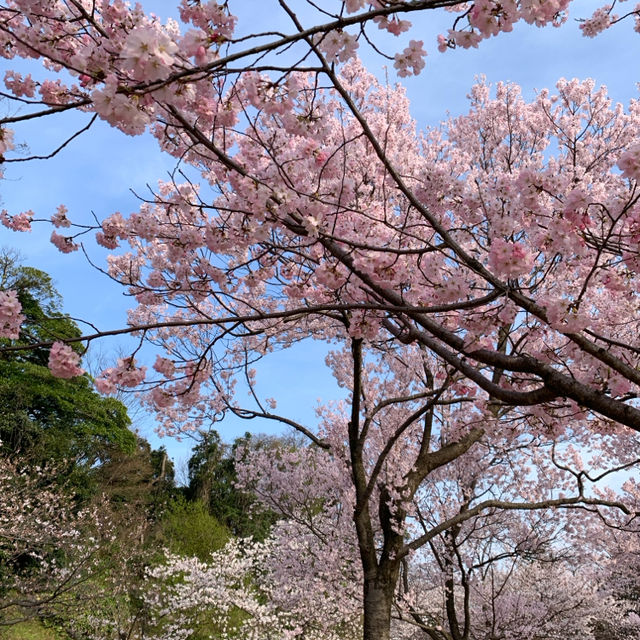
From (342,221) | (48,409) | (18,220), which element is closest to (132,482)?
(48,409)

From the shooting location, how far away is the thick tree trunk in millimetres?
5766

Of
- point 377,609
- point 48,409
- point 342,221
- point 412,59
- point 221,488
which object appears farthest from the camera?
point 221,488

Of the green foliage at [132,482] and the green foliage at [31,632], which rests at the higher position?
the green foliage at [132,482]

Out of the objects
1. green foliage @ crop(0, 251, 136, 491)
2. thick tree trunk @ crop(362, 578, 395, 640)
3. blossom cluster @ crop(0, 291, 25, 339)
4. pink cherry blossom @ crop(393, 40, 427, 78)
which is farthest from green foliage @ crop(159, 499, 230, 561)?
pink cherry blossom @ crop(393, 40, 427, 78)

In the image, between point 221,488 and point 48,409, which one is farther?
point 221,488

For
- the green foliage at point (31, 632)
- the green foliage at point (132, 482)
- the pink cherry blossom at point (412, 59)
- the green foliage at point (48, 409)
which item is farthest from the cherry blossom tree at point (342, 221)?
the green foliage at point (132, 482)

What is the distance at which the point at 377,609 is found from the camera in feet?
19.1

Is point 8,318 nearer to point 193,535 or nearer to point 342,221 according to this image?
point 342,221

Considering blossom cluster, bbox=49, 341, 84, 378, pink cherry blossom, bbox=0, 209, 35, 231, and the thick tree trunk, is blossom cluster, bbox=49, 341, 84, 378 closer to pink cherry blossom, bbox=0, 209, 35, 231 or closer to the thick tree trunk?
pink cherry blossom, bbox=0, 209, 35, 231

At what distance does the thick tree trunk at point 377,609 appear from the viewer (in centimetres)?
577

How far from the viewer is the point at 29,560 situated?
1509cm

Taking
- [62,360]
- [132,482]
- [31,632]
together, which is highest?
[132,482]

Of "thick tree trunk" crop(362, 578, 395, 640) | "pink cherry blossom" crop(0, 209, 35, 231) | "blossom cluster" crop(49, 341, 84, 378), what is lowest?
"thick tree trunk" crop(362, 578, 395, 640)

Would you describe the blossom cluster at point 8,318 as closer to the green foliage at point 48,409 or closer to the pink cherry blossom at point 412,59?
the pink cherry blossom at point 412,59
